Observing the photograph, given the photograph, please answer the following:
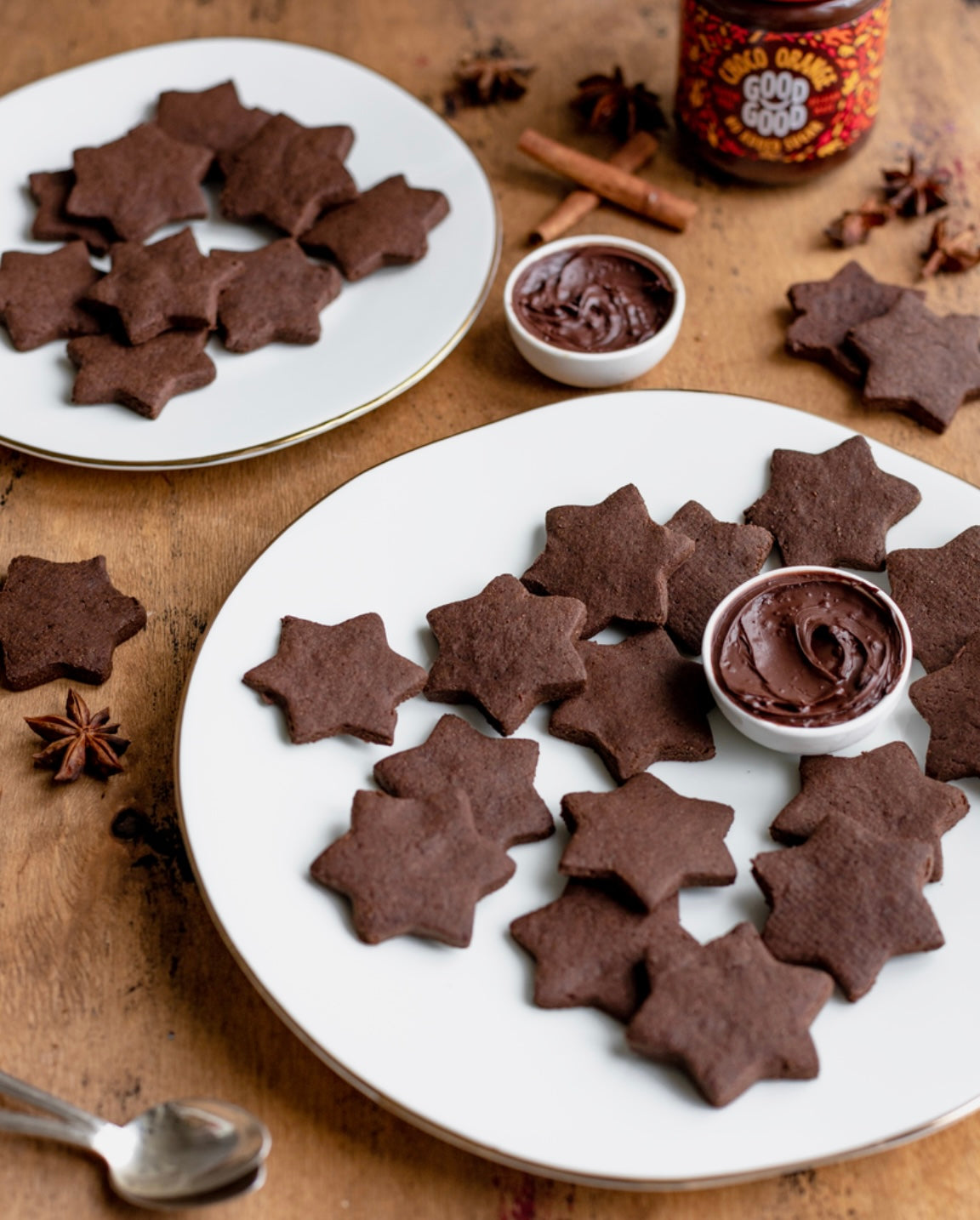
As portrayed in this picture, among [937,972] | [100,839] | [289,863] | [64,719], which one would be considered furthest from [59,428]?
[937,972]

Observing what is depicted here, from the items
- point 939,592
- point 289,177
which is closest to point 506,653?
point 939,592

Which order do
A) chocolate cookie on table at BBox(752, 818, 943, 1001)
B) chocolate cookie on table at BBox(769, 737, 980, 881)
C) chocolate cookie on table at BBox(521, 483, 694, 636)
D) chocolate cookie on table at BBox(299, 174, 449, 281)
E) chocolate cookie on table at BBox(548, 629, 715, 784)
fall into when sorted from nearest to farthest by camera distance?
chocolate cookie on table at BBox(752, 818, 943, 1001) → chocolate cookie on table at BBox(769, 737, 980, 881) → chocolate cookie on table at BBox(548, 629, 715, 784) → chocolate cookie on table at BBox(521, 483, 694, 636) → chocolate cookie on table at BBox(299, 174, 449, 281)

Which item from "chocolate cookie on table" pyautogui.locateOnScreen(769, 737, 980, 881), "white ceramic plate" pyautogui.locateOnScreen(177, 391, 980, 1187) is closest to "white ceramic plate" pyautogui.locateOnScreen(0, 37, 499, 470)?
"white ceramic plate" pyautogui.locateOnScreen(177, 391, 980, 1187)

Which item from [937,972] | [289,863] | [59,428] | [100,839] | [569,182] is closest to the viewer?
[937,972]

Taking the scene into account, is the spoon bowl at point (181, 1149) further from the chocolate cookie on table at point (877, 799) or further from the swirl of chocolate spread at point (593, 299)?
the swirl of chocolate spread at point (593, 299)

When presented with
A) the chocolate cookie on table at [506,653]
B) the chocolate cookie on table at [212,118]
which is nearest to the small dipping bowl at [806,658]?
the chocolate cookie on table at [506,653]

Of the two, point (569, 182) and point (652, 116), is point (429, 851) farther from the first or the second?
point (652, 116)

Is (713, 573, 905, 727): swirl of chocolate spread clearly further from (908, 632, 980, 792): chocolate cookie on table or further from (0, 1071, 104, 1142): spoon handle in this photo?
(0, 1071, 104, 1142): spoon handle
